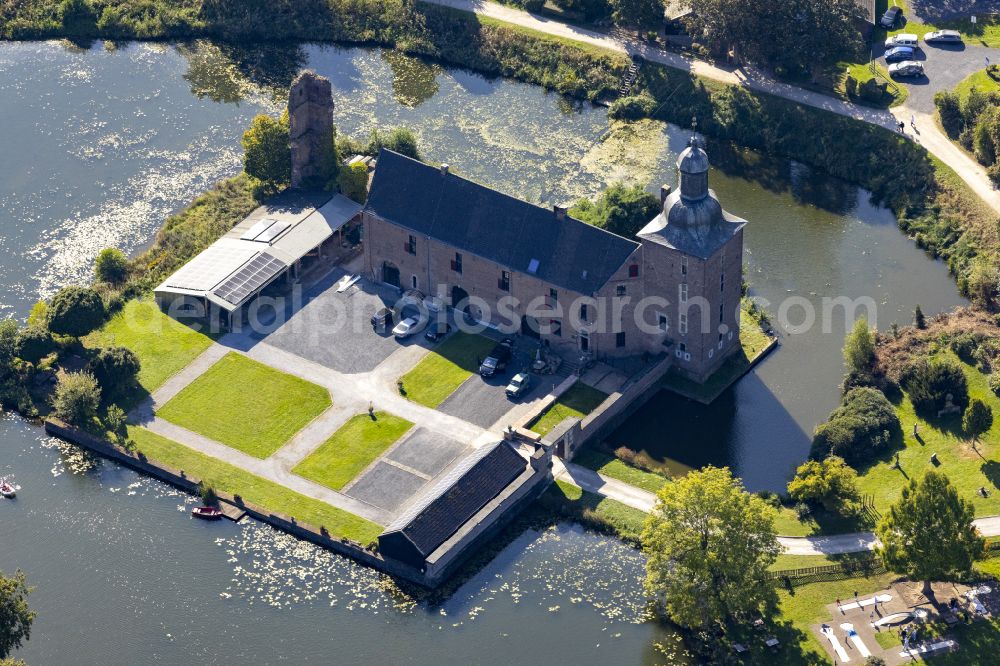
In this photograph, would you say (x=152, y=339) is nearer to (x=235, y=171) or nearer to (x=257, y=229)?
(x=257, y=229)

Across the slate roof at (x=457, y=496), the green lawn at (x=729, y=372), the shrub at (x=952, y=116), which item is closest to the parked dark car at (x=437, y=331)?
the slate roof at (x=457, y=496)

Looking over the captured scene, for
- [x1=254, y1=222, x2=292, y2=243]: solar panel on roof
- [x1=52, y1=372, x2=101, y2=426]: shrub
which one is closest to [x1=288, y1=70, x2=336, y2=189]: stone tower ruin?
[x1=254, y1=222, x2=292, y2=243]: solar panel on roof

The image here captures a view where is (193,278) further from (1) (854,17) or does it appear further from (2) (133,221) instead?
(1) (854,17)

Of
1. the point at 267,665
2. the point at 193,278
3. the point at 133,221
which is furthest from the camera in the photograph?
the point at 133,221

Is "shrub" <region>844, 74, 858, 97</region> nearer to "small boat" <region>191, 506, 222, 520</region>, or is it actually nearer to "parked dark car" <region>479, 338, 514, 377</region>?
"parked dark car" <region>479, 338, 514, 377</region>

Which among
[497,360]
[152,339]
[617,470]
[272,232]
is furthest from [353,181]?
[617,470]

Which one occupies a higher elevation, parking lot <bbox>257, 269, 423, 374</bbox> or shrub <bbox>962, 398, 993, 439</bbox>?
shrub <bbox>962, 398, 993, 439</bbox>

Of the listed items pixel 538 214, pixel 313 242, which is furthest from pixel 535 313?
pixel 313 242
